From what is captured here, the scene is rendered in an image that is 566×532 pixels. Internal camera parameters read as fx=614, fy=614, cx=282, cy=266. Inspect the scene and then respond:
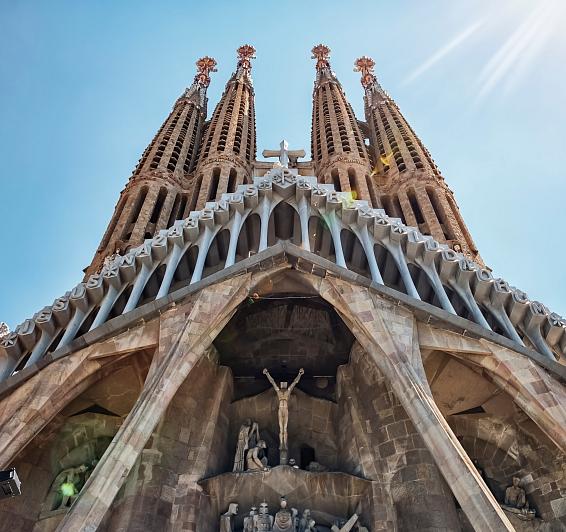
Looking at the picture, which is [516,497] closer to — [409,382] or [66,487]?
[409,382]

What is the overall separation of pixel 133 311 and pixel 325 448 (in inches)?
196

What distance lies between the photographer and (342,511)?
1139cm

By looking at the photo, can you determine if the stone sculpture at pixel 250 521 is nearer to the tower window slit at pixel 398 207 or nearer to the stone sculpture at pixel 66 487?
the stone sculpture at pixel 66 487

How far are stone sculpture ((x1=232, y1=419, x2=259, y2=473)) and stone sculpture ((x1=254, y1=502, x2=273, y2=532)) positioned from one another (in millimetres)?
1088

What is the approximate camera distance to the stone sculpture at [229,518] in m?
10.8

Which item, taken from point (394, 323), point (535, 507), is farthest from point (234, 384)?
point (535, 507)

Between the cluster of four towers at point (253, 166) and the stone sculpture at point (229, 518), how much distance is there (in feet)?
34.0

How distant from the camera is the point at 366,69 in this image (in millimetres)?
39781

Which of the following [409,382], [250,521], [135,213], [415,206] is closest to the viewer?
[409,382]

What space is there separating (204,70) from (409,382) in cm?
3468

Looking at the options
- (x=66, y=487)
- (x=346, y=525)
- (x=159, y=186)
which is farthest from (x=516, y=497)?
(x=159, y=186)

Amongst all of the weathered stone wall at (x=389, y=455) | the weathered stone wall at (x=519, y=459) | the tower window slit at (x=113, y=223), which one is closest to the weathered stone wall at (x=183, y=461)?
the weathered stone wall at (x=389, y=455)

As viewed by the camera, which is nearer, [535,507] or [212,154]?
[535,507]

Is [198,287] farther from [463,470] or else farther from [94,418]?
[463,470]
